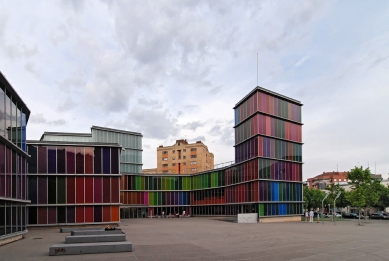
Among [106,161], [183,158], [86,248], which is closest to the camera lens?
[86,248]

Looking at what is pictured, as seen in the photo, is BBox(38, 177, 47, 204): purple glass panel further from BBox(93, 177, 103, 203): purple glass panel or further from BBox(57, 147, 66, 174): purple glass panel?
BBox(93, 177, 103, 203): purple glass panel

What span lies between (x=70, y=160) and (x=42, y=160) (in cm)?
284

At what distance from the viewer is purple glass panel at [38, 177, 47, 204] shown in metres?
39.5

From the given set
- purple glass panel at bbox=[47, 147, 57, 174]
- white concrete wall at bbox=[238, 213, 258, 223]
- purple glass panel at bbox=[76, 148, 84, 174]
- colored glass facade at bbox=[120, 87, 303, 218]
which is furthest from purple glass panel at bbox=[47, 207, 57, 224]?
colored glass facade at bbox=[120, 87, 303, 218]

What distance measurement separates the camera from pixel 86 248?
18344 millimetres

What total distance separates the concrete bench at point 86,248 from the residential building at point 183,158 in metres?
114

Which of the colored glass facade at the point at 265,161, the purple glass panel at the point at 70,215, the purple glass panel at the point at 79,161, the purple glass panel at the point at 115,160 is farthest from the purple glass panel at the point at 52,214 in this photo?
the colored glass facade at the point at 265,161

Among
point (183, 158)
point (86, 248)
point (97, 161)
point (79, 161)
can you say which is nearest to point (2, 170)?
point (86, 248)

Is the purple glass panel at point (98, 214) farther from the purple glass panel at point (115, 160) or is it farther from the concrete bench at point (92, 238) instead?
the concrete bench at point (92, 238)

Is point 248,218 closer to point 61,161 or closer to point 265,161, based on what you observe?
point 265,161

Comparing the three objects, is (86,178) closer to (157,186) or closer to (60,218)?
(60,218)

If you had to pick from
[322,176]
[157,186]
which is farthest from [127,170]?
[322,176]

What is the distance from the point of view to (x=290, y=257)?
17109mm

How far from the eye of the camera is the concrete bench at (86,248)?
17844 mm
